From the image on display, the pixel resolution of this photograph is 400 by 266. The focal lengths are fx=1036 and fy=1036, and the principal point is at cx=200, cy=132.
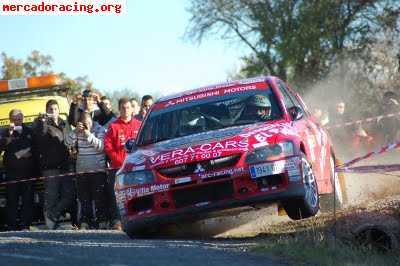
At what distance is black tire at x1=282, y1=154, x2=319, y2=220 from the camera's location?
1073cm

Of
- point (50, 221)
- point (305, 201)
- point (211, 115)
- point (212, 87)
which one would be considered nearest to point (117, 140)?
point (50, 221)

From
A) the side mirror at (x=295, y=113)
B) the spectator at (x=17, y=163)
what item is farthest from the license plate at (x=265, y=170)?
the spectator at (x=17, y=163)

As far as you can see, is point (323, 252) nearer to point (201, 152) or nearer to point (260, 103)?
point (201, 152)

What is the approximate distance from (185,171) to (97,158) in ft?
16.3

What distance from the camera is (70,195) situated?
15.7 meters

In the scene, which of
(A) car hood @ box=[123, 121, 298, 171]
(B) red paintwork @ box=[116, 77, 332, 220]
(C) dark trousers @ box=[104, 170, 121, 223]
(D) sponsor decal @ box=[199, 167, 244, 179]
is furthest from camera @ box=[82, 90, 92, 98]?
(D) sponsor decal @ box=[199, 167, 244, 179]

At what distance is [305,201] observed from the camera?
1073 centimetres

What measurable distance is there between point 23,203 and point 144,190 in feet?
17.9

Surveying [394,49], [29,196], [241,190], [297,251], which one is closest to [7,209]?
[29,196]

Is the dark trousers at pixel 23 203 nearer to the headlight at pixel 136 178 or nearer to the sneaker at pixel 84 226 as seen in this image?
the sneaker at pixel 84 226

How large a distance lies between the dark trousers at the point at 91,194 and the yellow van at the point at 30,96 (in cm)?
160

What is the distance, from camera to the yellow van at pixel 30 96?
17.1m

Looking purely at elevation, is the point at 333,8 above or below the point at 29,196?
above

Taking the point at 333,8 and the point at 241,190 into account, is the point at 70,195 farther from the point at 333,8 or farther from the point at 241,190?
the point at 333,8
